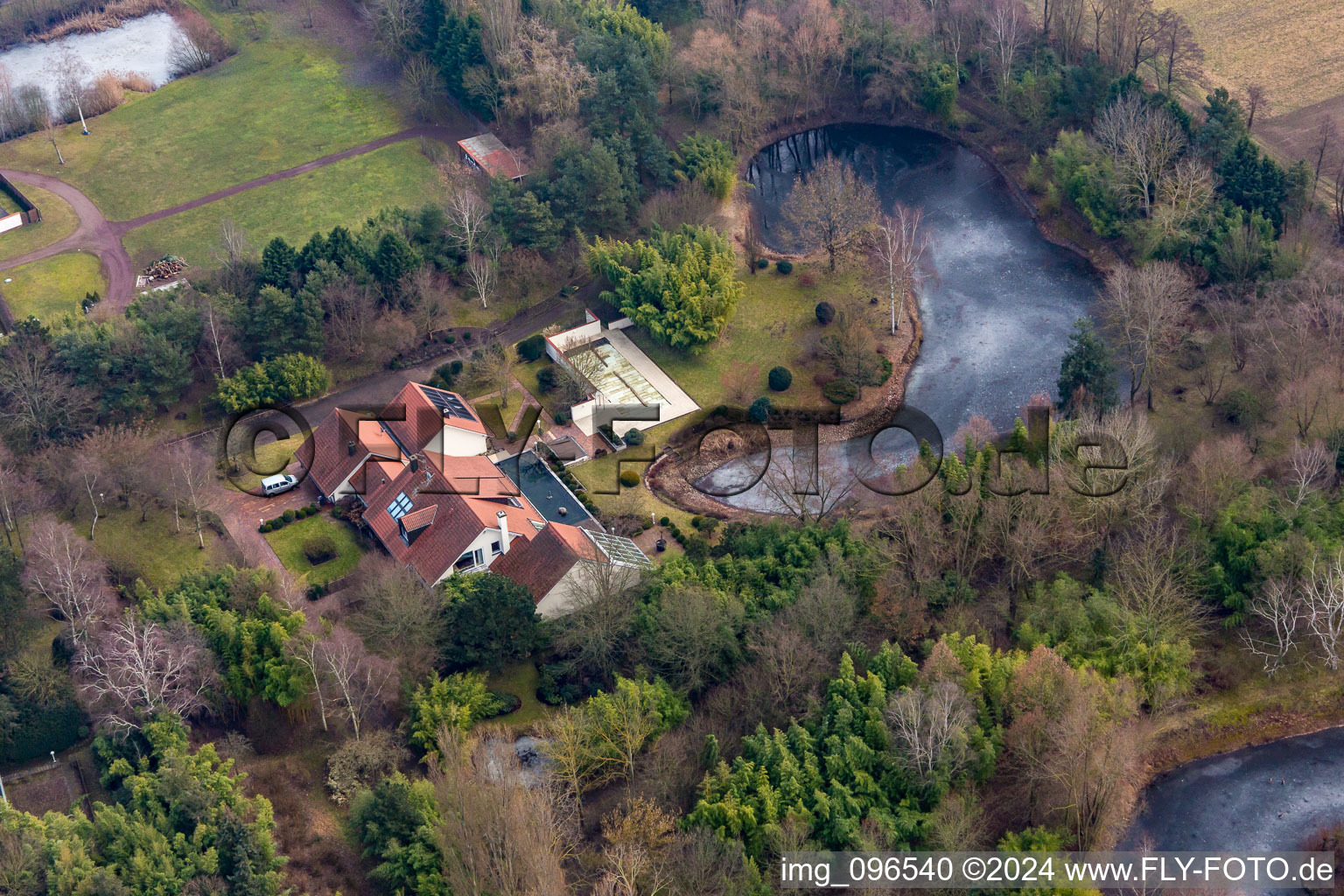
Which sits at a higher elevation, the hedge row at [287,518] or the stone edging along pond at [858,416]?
the stone edging along pond at [858,416]

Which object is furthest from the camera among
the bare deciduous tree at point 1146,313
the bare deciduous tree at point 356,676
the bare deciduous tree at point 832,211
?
the bare deciduous tree at point 832,211

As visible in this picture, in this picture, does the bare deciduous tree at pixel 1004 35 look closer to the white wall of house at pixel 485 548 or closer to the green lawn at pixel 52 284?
the white wall of house at pixel 485 548

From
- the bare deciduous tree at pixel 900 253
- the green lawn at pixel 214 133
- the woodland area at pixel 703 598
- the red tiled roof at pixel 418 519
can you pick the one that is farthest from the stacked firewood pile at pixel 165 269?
the bare deciduous tree at pixel 900 253

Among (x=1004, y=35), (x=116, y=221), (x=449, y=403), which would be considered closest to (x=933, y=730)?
(x=449, y=403)

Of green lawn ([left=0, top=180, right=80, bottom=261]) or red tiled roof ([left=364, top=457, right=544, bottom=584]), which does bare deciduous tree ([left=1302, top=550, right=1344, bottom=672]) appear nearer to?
red tiled roof ([left=364, top=457, right=544, bottom=584])

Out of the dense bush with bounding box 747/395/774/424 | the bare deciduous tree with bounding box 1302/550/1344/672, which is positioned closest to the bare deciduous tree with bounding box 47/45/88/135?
the dense bush with bounding box 747/395/774/424

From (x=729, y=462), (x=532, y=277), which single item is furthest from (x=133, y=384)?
(x=729, y=462)

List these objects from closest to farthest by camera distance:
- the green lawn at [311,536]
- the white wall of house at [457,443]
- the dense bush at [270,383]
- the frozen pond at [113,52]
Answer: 1. the green lawn at [311,536]
2. the white wall of house at [457,443]
3. the dense bush at [270,383]
4. the frozen pond at [113,52]
